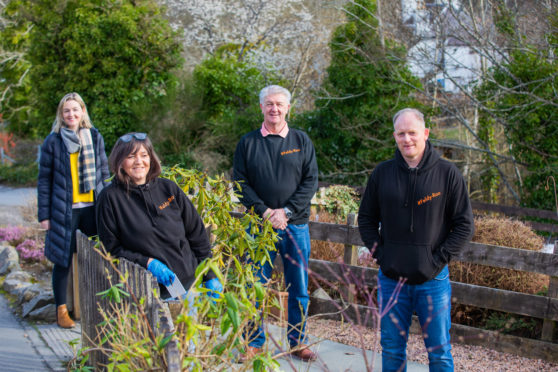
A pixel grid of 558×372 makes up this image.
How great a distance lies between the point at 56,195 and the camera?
4949 millimetres

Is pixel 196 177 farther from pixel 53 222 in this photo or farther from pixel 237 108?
pixel 237 108

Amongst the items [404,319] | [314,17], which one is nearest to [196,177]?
[404,319]

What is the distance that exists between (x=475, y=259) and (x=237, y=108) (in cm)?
1004

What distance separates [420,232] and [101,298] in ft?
6.25

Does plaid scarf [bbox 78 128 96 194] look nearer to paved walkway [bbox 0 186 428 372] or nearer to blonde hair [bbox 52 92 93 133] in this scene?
blonde hair [bbox 52 92 93 133]

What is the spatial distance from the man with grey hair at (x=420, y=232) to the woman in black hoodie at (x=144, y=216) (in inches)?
44.0

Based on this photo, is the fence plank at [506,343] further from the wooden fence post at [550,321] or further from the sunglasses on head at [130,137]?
the sunglasses on head at [130,137]

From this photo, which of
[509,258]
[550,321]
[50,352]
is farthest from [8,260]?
[550,321]

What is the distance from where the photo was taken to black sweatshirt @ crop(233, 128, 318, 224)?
4262 millimetres

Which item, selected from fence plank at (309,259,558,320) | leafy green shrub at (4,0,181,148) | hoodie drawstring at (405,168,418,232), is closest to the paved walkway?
fence plank at (309,259,558,320)

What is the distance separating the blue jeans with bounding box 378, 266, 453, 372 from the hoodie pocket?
9cm

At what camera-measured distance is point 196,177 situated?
4426mm

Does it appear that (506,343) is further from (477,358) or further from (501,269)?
(501,269)

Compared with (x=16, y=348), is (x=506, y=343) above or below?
above
